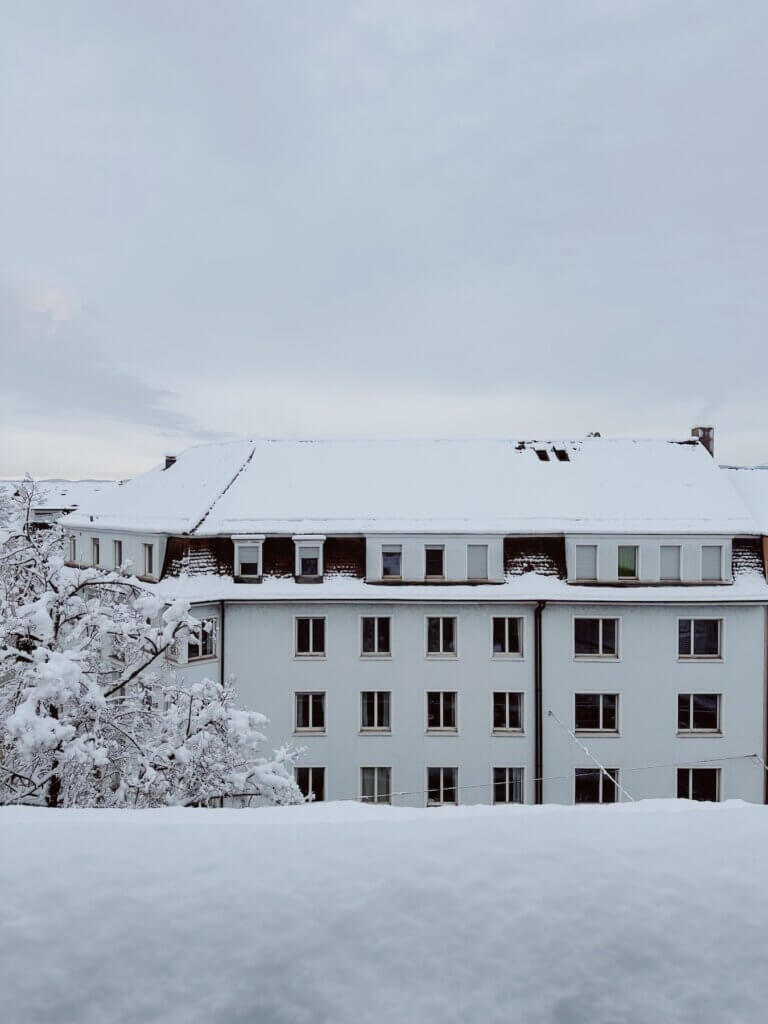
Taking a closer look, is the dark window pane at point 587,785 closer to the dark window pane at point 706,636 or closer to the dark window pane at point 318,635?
the dark window pane at point 706,636

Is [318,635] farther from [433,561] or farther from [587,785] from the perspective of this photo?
→ [587,785]

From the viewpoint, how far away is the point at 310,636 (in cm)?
2302

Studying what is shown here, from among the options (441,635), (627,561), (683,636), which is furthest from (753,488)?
(441,635)

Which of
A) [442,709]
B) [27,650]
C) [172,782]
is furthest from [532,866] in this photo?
[442,709]

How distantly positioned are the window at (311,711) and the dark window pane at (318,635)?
1412mm

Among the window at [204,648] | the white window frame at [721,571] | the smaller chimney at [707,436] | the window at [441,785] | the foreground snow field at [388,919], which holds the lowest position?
the window at [441,785]

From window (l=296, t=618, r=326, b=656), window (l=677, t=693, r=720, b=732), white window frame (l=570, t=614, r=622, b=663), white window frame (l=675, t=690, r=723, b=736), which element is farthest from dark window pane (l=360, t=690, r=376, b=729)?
window (l=677, t=693, r=720, b=732)

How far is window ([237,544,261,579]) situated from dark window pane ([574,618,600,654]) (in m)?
10.6

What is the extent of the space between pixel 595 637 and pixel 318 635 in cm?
893

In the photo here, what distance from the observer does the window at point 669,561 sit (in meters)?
24.0

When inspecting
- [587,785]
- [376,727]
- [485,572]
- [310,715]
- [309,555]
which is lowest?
[587,785]

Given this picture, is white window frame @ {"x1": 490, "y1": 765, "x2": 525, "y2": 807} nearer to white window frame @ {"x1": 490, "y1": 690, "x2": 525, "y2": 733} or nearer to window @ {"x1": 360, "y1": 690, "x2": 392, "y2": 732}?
white window frame @ {"x1": 490, "y1": 690, "x2": 525, "y2": 733}

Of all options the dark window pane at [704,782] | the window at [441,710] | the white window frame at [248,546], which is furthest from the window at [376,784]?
the dark window pane at [704,782]

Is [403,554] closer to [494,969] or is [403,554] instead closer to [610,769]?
[610,769]
